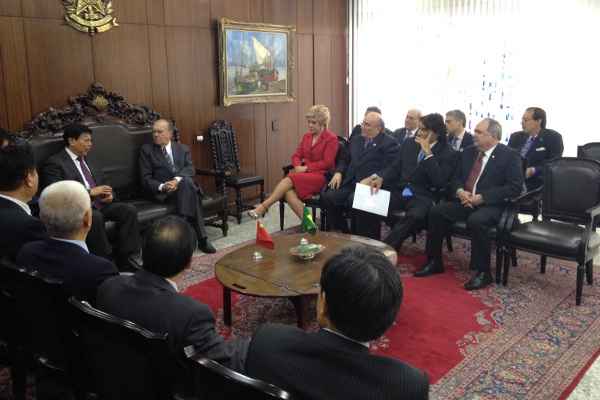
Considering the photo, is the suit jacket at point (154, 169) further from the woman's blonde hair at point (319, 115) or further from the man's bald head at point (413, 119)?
the man's bald head at point (413, 119)

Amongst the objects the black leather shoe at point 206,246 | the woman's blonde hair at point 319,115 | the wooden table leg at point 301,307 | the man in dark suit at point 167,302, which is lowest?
the black leather shoe at point 206,246

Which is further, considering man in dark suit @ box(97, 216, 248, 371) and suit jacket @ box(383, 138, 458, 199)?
suit jacket @ box(383, 138, 458, 199)

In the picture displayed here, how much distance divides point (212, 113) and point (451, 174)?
10.2 feet

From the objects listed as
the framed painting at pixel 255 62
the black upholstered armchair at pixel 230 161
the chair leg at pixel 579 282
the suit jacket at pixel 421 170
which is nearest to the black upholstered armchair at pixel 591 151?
the suit jacket at pixel 421 170

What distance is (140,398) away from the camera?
68.7 inches

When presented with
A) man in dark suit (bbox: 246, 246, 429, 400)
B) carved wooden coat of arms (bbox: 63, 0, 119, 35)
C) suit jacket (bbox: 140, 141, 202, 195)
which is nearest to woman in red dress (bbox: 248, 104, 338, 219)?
suit jacket (bbox: 140, 141, 202, 195)

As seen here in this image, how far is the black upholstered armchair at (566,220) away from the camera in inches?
163

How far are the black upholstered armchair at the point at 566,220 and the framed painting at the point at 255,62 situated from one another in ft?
12.2

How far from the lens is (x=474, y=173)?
195 inches

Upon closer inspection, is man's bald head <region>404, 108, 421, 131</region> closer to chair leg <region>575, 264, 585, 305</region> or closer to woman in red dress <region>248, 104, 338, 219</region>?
woman in red dress <region>248, 104, 338, 219</region>

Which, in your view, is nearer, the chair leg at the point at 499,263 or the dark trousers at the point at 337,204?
the chair leg at the point at 499,263

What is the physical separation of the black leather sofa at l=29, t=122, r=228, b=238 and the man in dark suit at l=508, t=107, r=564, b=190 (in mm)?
3258

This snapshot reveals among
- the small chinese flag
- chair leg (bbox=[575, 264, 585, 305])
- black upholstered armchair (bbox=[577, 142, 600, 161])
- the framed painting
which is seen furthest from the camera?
the framed painting

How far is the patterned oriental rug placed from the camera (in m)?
3.14
